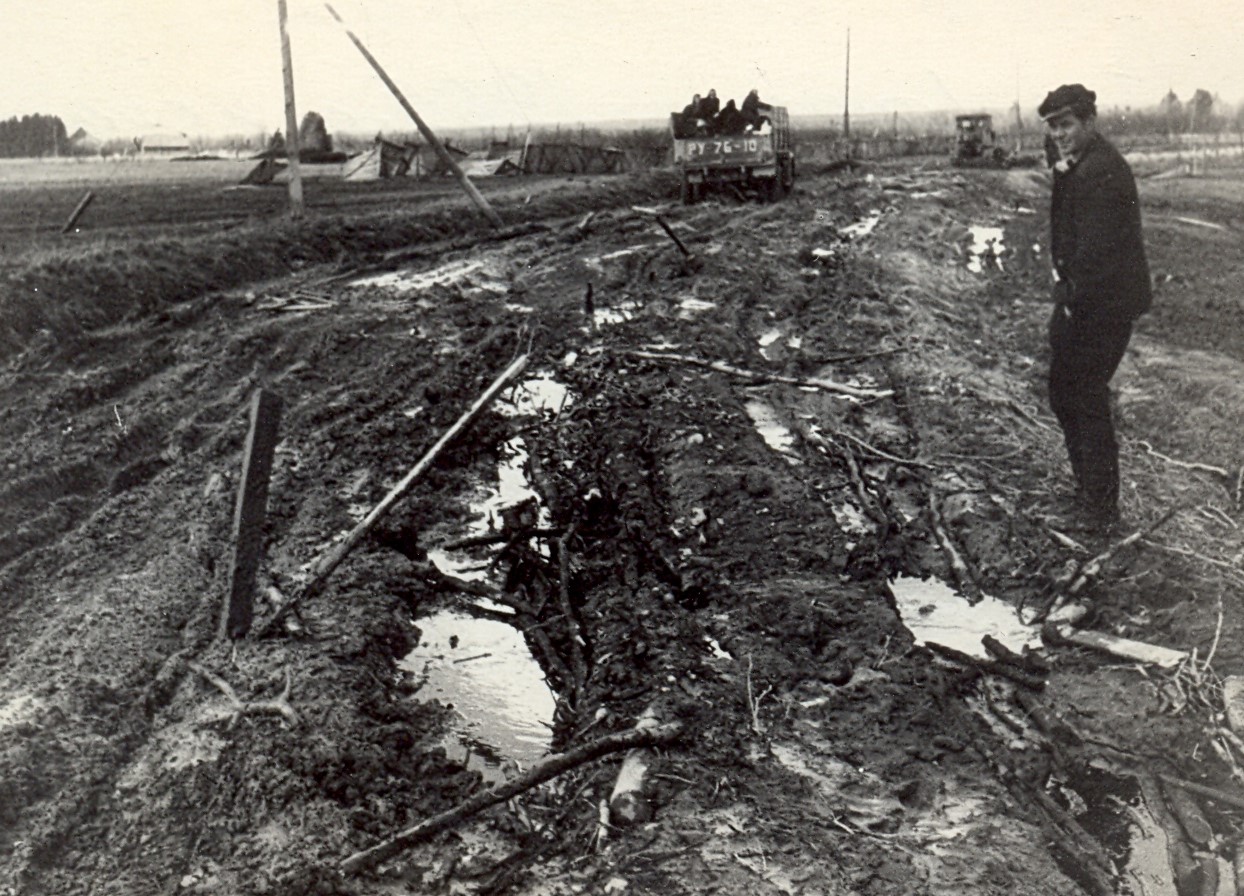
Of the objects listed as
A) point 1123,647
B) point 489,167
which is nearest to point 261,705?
point 1123,647

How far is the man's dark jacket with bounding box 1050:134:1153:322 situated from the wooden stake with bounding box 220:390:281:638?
431 centimetres

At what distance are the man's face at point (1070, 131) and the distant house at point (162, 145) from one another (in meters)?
38.7

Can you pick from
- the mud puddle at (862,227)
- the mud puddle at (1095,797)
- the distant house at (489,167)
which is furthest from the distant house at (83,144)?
the mud puddle at (1095,797)

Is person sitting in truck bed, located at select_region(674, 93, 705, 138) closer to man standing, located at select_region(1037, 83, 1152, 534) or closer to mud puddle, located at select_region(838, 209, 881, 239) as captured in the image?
A: mud puddle, located at select_region(838, 209, 881, 239)

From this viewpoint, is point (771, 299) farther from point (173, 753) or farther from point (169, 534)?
point (173, 753)

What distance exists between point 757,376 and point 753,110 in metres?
12.9

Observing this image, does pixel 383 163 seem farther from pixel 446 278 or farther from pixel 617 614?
pixel 617 614

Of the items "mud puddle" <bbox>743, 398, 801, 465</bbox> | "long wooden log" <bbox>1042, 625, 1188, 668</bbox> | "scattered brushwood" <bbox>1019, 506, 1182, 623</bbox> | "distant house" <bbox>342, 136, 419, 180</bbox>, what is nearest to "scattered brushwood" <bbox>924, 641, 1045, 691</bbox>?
"long wooden log" <bbox>1042, 625, 1188, 668</bbox>

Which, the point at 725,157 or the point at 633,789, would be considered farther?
the point at 725,157

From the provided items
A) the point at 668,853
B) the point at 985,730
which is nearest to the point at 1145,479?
the point at 985,730

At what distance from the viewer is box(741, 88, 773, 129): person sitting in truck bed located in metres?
19.4

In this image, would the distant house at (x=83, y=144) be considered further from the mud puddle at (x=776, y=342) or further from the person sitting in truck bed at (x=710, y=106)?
the mud puddle at (x=776, y=342)

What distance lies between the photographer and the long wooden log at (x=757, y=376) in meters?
7.62

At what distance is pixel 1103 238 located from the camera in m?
5.46
